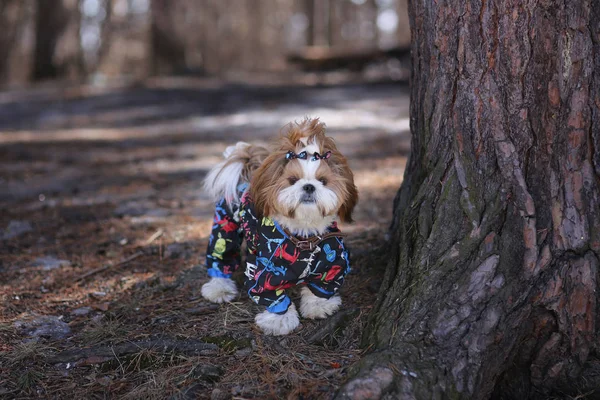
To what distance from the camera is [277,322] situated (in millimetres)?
3463

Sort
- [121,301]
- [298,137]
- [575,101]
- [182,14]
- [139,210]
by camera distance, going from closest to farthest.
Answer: [575,101]
[298,137]
[121,301]
[139,210]
[182,14]

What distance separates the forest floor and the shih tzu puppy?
163 mm

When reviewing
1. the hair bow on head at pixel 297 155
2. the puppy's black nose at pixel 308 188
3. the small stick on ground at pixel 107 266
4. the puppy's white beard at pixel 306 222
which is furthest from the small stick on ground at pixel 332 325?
the small stick on ground at pixel 107 266

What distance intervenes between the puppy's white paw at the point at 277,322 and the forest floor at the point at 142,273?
0.17ft

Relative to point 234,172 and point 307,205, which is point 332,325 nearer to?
point 307,205

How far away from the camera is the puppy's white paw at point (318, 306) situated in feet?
11.9

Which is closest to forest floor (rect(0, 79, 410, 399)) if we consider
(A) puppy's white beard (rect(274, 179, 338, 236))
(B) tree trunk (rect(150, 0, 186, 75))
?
(A) puppy's white beard (rect(274, 179, 338, 236))

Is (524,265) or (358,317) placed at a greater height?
(524,265)

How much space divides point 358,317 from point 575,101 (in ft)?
5.63

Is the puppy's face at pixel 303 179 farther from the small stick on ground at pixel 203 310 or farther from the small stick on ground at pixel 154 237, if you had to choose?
the small stick on ground at pixel 154 237

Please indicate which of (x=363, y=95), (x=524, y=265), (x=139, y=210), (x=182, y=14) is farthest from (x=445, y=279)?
(x=182, y=14)

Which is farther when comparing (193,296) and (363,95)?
(363,95)

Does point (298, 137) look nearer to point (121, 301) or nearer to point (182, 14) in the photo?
point (121, 301)

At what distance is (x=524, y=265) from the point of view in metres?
3.08
